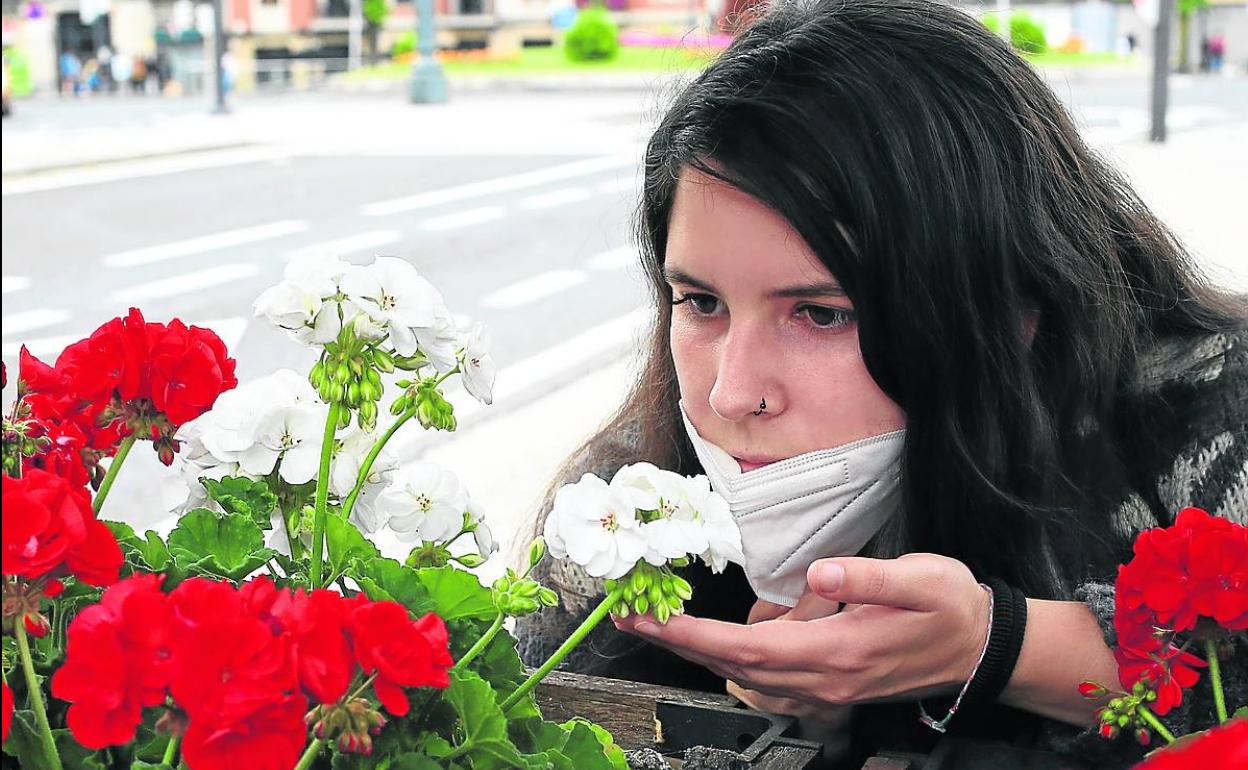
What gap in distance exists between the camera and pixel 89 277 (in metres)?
8.71

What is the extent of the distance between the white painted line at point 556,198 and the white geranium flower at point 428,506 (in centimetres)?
1022

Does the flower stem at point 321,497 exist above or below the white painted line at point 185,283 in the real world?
above

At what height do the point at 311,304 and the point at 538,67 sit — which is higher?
the point at 311,304

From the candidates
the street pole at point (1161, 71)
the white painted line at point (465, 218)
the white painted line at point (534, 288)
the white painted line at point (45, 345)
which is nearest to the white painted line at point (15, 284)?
the white painted line at point (45, 345)

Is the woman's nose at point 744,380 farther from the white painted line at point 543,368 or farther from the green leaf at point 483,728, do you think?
the white painted line at point 543,368

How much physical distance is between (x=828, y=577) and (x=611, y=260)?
827cm

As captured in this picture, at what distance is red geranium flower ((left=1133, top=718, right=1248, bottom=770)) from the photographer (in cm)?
41

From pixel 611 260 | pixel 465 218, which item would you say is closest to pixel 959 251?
pixel 611 260

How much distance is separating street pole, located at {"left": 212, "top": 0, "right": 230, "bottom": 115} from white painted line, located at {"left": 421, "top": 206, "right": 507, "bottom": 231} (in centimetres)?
1173

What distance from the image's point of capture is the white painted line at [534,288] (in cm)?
798

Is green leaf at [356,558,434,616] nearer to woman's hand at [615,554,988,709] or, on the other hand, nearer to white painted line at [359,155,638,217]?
woman's hand at [615,554,988,709]

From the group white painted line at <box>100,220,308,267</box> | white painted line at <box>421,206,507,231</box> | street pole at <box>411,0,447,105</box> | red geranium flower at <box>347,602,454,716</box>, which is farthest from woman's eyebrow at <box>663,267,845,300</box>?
street pole at <box>411,0,447,105</box>

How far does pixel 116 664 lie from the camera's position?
667 millimetres

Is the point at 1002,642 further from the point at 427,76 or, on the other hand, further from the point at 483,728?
the point at 427,76
